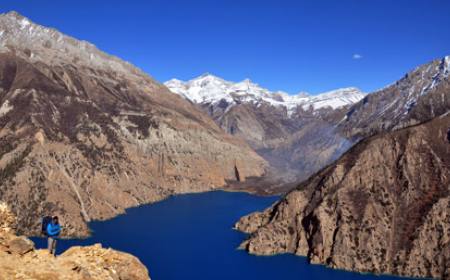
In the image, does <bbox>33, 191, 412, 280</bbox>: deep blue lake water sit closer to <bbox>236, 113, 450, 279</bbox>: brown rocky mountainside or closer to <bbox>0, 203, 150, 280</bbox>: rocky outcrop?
<bbox>236, 113, 450, 279</bbox>: brown rocky mountainside

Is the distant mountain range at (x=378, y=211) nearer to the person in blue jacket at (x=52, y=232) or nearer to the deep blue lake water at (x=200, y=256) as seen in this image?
the deep blue lake water at (x=200, y=256)

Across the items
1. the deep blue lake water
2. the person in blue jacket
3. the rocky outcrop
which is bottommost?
the deep blue lake water

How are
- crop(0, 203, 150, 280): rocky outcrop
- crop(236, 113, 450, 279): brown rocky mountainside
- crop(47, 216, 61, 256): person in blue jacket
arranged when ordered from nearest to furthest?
crop(0, 203, 150, 280): rocky outcrop → crop(47, 216, 61, 256): person in blue jacket → crop(236, 113, 450, 279): brown rocky mountainside

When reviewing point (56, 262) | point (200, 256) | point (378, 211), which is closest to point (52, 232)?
point (56, 262)

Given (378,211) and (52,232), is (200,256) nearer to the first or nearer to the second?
(378,211)

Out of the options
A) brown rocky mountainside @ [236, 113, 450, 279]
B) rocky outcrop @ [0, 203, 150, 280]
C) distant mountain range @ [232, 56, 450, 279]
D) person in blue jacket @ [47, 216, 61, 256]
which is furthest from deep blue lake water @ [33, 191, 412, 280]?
rocky outcrop @ [0, 203, 150, 280]
